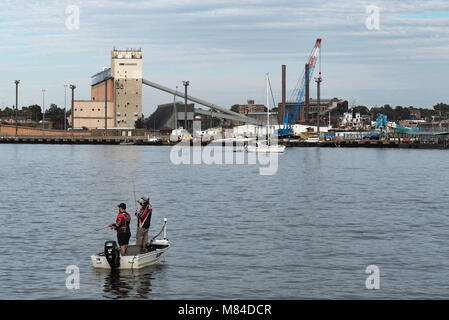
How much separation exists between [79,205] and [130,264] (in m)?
30.8

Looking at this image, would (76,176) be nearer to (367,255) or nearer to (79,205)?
(79,205)

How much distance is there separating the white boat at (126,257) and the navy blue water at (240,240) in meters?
0.49

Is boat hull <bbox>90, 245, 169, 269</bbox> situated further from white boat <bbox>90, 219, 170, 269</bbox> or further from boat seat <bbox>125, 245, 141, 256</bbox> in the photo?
boat seat <bbox>125, 245, 141, 256</bbox>

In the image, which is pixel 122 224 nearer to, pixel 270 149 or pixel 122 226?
pixel 122 226

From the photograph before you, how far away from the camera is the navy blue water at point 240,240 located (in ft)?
106

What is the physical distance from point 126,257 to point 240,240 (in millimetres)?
12006

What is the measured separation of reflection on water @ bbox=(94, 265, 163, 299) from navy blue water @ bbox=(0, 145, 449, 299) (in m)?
0.05

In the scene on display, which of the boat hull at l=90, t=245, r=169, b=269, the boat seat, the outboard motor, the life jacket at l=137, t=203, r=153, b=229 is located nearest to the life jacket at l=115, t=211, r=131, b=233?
the outboard motor

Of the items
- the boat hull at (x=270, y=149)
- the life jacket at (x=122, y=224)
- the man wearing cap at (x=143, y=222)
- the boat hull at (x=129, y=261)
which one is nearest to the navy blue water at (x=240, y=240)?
the boat hull at (x=129, y=261)

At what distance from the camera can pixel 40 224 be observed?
2041 inches

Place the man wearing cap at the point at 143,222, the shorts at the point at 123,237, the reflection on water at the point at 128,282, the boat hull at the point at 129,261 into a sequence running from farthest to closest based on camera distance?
1. the man wearing cap at the point at 143,222
2. the boat hull at the point at 129,261
3. the shorts at the point at 123,237
4. the reflection on water at the point at 128,282

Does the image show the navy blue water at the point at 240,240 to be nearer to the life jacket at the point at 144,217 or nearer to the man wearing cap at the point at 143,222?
the man wearing cap at the point at 143,222
